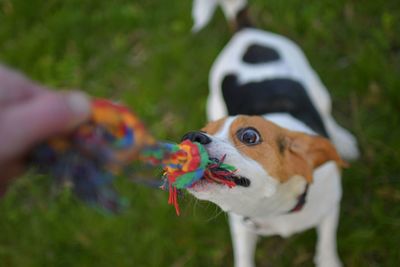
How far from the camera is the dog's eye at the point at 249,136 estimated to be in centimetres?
201

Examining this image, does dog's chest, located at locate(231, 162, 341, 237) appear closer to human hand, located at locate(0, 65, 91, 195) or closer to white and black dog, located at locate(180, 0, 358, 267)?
white and black dog, located at locate(180, 0, 358, 267)

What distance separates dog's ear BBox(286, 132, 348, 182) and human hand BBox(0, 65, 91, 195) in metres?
1.42

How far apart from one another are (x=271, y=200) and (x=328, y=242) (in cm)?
79

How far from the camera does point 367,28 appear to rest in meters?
3.58

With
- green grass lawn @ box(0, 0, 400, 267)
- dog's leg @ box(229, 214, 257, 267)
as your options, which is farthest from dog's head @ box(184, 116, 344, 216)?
green grass lawn @ box(0, 0, 400, 267)

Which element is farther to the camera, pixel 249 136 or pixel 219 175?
pixel 249 136

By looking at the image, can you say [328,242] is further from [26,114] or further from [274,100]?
[26,114]

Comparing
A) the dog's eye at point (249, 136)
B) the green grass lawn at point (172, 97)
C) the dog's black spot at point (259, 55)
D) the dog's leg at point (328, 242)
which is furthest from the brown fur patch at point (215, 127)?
the dog's black spot at point (259, 55)

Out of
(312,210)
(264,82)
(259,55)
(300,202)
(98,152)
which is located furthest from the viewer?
(259,55)

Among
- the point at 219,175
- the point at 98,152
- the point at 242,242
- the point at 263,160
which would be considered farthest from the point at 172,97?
the point at 98,152

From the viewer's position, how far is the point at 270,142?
80.8 inches

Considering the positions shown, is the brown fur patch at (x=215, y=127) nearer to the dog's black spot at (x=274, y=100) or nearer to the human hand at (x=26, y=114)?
the dog's black spot at (x=274, y=100)

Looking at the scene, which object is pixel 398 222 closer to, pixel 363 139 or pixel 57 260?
pixel 363 139

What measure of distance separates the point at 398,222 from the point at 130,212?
5.99 feet
